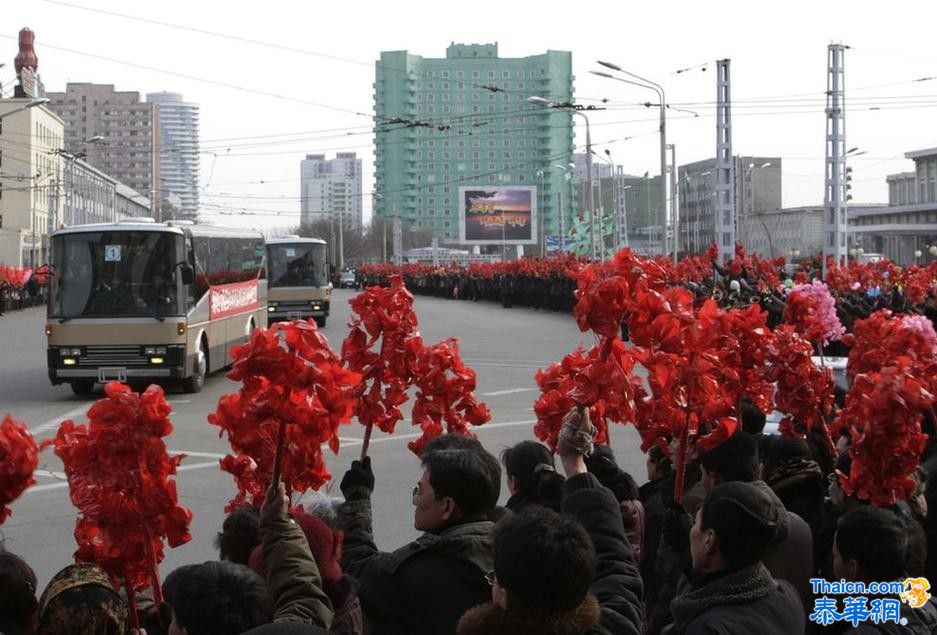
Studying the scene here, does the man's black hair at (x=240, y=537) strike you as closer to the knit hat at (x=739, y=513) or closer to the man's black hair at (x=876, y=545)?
the knit hat at (x=739, y=513)

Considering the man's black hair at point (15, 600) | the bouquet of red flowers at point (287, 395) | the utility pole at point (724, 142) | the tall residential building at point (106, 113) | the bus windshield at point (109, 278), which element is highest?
the tall residential building at point (106, 113)

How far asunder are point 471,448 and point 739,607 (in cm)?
115

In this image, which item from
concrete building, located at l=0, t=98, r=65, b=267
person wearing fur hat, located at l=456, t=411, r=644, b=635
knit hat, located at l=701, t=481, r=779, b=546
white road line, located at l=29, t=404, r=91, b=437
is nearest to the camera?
person wearing fur hat, located at l=456, t=411, r=644, b=635

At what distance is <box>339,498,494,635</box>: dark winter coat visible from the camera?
374 centimetres

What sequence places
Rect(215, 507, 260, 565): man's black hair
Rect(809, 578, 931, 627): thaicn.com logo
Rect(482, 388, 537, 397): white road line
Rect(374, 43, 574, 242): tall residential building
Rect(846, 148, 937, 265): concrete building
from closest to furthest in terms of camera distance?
1. Rect(809, 578, 931, 627): thaicn.com logo
2. Rect(215, 507, 260, 565): man's black hair
3. Rect(482, 388, 537, 397): white road line
4. Rect(846, 148, 937, 265): concrete building
5. Rect(374, 43, 574, 242): tall residential building

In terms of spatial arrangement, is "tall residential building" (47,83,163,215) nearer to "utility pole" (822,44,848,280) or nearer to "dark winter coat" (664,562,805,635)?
"utility pole" (822,44,848,280)

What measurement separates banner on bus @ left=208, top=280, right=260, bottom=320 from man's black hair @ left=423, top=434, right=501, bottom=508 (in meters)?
19.2

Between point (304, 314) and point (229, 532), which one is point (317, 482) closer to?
point (229, 532)

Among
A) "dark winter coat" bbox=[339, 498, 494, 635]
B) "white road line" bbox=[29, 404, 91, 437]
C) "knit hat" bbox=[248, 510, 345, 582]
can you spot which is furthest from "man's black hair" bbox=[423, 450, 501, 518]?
"white road line" bbox=[29, 404, 91, 437]

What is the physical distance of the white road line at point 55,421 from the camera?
1697cm

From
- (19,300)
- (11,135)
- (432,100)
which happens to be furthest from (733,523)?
(432,100)

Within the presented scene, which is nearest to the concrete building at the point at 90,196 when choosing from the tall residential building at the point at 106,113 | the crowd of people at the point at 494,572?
the tall residential building at the point at 106,113

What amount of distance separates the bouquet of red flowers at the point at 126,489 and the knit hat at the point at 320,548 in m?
0.48

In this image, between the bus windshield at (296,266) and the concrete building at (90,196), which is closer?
the bus windshield at (296,266)
